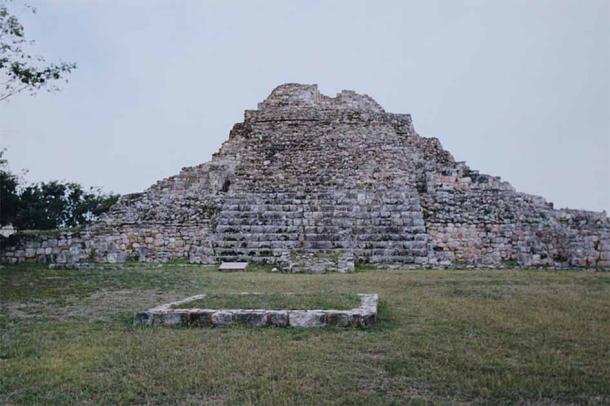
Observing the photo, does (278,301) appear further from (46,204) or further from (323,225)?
(46,204)

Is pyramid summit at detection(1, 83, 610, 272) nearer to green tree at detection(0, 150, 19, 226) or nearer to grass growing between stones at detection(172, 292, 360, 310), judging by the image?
grass growing between stones at detection(172, 292, 360, 310)

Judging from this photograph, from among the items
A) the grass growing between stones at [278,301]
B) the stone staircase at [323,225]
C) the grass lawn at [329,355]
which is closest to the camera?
the grass lawn at [329,355]

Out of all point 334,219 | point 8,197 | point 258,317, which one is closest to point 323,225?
point 334,219

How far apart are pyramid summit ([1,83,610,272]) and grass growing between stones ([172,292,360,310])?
6082mm

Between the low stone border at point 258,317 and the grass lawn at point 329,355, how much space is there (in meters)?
0.20

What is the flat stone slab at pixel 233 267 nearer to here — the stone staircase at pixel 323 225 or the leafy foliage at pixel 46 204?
the stone staircase at pixel 323 225

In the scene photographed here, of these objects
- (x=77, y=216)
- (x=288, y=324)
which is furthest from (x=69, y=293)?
(x=77, y=216)

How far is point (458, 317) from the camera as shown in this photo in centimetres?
750

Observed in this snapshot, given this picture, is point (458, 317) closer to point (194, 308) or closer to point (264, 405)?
point (194, 308)

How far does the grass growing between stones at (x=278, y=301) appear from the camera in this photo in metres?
8.04

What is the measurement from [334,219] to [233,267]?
4.20m

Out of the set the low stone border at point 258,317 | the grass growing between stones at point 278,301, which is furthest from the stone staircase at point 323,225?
the low stone border at point 258,317

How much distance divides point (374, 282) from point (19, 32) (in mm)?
10618

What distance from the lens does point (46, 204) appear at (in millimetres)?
35688
